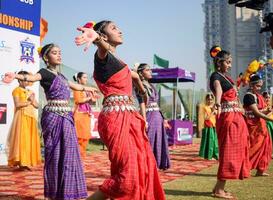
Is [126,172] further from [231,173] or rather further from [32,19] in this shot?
[32,19]

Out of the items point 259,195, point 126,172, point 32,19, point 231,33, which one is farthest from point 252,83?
point 231,33

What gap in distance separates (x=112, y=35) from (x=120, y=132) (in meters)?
0.75

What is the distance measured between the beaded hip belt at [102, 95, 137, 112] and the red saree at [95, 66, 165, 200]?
2cm

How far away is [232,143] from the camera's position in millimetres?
4242

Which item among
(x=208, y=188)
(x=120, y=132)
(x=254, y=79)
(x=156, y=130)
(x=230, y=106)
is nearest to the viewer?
(x=120, y=132)

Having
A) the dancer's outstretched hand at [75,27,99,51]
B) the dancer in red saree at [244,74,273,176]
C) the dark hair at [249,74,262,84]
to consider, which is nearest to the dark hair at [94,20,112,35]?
the dancer's outstretched hand at [75,27,99,51]

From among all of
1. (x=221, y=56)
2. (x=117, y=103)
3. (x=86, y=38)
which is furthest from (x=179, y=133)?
(x=86, y=38)

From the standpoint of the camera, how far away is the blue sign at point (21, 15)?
7598 millimetres

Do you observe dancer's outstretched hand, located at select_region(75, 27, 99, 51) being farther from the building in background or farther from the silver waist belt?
the building in background

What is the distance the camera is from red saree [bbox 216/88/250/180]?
419 cm

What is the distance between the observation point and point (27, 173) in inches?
247

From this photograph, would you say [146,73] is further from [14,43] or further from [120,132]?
[14,43]

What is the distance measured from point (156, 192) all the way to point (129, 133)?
0.48 metres

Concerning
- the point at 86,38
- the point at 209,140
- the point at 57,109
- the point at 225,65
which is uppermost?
the point at 225,65
